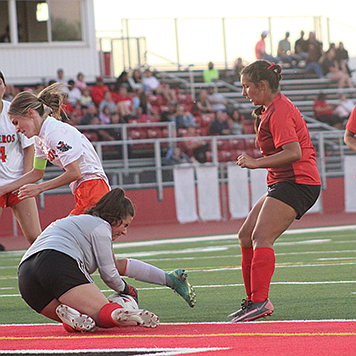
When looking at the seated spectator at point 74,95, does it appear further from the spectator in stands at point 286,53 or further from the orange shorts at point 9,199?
the orange shorts at point 9,199

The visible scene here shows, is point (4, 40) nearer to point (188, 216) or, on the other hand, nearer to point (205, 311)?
point (188, 216)

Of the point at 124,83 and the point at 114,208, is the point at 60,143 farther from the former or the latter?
the point at 124,83

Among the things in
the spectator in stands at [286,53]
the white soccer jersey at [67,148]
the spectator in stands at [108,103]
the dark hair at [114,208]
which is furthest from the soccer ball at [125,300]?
the spectator in stands at [286,53]

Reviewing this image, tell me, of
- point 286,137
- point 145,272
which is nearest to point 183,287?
point 145,272

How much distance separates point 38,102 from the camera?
18.8 feet

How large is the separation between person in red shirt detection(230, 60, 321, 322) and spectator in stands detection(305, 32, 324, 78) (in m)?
21.6

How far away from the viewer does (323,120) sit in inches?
910

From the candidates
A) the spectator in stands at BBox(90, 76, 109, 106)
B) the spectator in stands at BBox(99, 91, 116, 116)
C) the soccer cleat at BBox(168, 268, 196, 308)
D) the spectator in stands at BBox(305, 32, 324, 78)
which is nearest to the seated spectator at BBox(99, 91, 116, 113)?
the spectator in stands at BBox(99, 91, 116, 116)

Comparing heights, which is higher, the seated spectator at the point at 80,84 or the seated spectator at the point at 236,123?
the seated spectator at the point at 80,84

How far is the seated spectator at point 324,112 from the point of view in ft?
75.4

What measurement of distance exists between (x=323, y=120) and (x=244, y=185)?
19.1 feet

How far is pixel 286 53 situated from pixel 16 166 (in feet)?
69.0

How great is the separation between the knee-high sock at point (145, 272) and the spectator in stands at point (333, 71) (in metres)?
21.4

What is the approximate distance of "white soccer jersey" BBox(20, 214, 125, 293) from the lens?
16.0 ft
